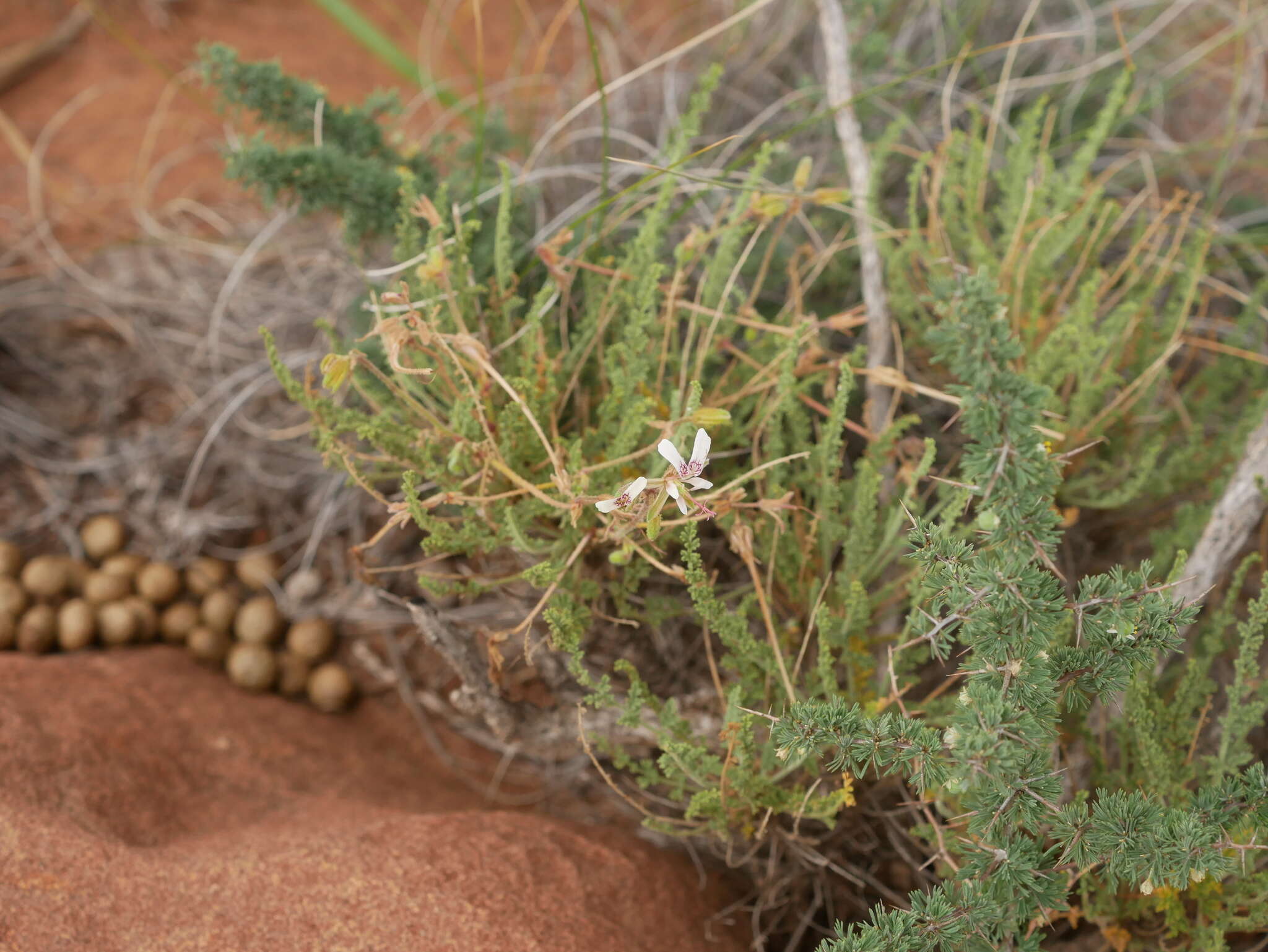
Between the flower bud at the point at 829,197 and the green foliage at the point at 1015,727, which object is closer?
the green foliage at the point at 1015,727

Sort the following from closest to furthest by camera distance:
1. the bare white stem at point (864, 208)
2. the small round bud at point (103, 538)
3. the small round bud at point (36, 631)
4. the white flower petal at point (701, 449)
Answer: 1. the white flower petal at point (701, 449)
2. the bare white stem at point (864, 208)
3. the small round bud at point (36, 631)
4. the small round bud at point (103, 538)

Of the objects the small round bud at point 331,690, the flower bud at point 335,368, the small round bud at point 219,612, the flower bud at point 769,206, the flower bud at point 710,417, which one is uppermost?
the flower bud at point 335,368

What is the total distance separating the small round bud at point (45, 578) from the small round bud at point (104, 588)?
4 centimetres

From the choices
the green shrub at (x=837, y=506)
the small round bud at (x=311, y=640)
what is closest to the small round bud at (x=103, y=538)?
the small round bud at (x=311, y=640)

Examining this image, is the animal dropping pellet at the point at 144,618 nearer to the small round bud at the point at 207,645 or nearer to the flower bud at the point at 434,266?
the small round bud at the point at 207,645

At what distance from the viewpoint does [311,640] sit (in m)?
1.92

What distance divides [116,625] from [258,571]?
0.28 m

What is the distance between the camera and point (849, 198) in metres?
1.36

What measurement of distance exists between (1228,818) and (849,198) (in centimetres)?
88

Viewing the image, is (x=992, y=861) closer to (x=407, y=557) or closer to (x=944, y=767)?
(x=944, y=767)

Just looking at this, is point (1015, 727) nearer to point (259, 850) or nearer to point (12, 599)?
point (259, 850)

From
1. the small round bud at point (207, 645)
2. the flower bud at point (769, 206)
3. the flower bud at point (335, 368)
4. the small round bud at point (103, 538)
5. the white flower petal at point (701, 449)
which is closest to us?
the white flower petal at point (701, 449)

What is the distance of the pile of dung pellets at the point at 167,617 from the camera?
1.83 meters

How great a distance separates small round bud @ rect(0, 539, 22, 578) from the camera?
1887mm
